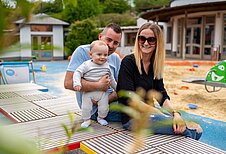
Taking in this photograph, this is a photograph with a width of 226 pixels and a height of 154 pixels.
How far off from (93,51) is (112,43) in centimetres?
32

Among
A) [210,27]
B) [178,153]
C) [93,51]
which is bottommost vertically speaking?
[178,153]

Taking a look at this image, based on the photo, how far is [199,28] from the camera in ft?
64.3

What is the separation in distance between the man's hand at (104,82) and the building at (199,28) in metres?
15.6

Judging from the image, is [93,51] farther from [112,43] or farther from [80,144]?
[80,144]

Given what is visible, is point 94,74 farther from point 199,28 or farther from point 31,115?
point 199,28

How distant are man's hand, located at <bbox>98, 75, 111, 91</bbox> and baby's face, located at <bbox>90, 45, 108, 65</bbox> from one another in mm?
161

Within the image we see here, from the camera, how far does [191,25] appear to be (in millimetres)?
20297

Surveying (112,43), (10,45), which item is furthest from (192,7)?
(10,45)

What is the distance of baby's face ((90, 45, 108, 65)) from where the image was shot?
2725 millimetres

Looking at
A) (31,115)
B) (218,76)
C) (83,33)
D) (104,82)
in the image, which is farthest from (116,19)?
(104,82)

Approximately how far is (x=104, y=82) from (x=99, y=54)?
279mm

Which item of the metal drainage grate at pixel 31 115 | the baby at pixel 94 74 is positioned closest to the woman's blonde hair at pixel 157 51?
the baby at pixel 94 74

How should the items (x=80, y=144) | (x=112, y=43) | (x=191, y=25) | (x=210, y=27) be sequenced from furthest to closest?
(x=191, y=25)
(x=210, y=27)
(x=112, y=43)
(x=80, y=144)

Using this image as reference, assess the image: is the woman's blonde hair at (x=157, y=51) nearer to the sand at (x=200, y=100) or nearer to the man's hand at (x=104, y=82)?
the man's hand at (x=104, y=82)
